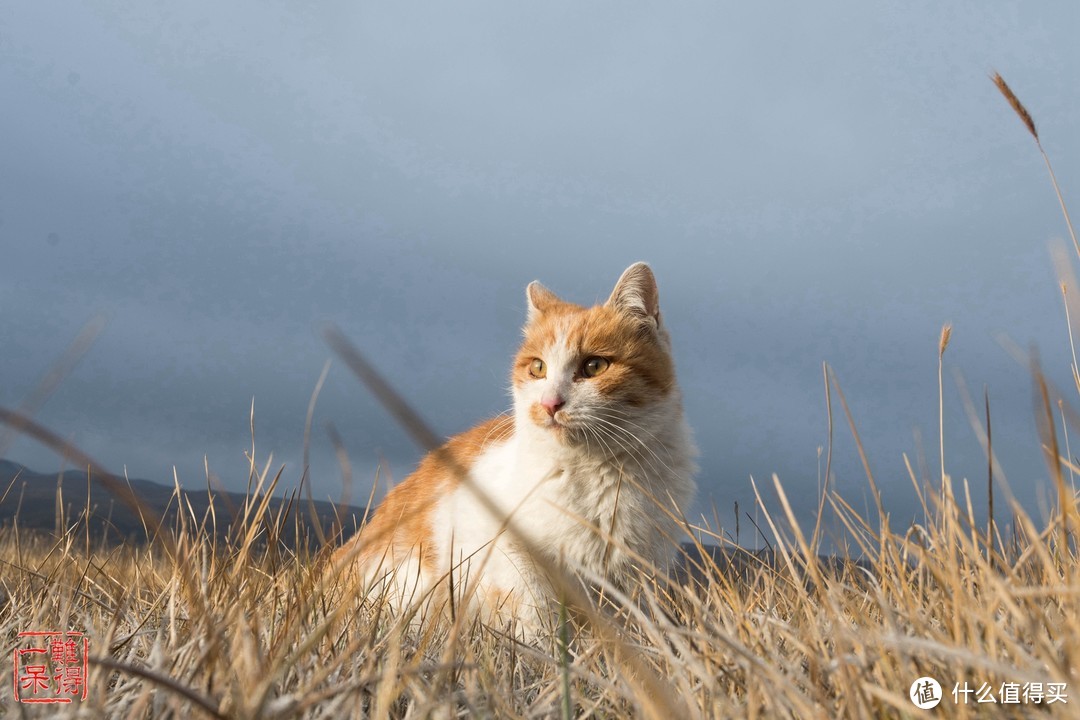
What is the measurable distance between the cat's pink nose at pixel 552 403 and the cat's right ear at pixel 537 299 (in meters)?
0.92

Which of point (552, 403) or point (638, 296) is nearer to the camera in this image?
Answer: point (552, 403)

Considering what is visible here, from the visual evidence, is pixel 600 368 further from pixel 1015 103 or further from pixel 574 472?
pixel 1015 103

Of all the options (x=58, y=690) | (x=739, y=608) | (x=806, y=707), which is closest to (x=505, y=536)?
(x=739, y=608)

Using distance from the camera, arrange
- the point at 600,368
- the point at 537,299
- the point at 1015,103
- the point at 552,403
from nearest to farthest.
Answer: the point at 1015,103 → the point at 552,403 → the point at 600,368 → the point at 537,299

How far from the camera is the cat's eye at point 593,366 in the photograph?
382 centimetres

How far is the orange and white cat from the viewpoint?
3.42 metres

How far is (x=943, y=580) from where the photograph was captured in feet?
5.23

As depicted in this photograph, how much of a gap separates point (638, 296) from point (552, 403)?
2.89 ft

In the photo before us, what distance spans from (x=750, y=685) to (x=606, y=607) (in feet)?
6.19

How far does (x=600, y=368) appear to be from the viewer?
383 cm

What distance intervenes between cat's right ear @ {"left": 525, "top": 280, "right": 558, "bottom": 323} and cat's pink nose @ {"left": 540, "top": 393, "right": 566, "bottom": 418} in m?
0.92

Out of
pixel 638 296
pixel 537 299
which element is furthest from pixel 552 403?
pixel 537 299

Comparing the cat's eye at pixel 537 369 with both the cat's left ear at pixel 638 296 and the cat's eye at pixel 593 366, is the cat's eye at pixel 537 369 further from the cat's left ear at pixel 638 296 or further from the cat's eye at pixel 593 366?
the cat's left ear at pixel 638 296

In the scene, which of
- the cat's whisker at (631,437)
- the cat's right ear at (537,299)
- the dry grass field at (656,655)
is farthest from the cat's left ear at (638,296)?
the dry grass field at (656,655)
